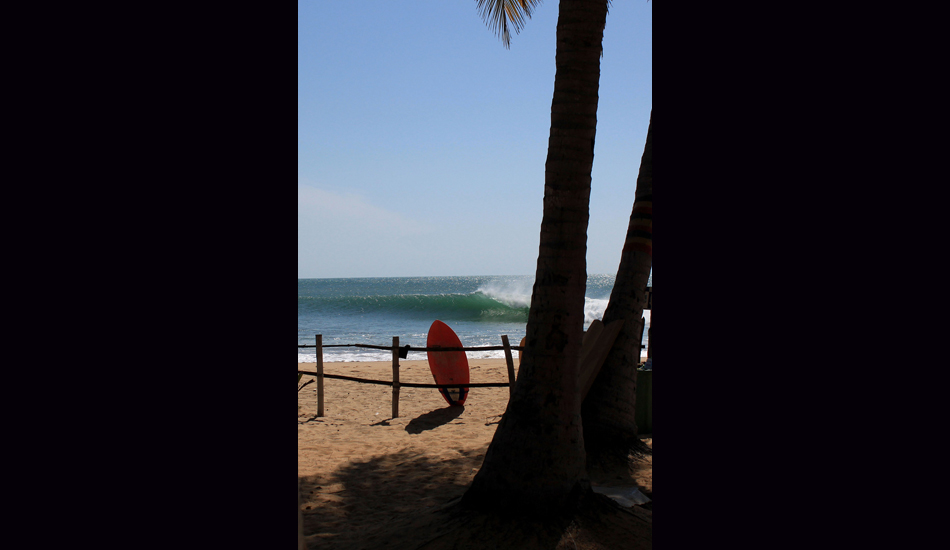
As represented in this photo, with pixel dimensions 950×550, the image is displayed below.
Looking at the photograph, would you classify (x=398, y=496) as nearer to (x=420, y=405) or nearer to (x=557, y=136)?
(x=557, y=136)

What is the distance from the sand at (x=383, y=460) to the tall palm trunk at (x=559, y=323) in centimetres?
73

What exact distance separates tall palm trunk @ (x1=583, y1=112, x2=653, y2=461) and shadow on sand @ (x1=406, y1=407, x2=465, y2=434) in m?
2.94

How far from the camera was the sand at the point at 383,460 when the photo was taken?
413 cm

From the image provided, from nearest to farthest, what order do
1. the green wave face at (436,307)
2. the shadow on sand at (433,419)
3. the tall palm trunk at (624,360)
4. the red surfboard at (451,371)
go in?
the tall palm trunk at (624,360) < the shadow on sand at (433,419) < the red surfboard at (451,371) < the green wave face at (436,307)

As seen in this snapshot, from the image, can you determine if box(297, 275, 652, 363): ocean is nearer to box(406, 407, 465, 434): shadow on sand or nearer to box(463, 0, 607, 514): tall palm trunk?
box(406, 407, 465, 434): shadow on sand

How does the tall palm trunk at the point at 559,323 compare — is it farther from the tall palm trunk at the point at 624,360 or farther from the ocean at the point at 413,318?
the ocean at the point at 413,318

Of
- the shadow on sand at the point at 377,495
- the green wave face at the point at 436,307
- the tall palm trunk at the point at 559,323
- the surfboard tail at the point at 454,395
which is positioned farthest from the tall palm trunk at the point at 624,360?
the green wave face at the point at 436,307

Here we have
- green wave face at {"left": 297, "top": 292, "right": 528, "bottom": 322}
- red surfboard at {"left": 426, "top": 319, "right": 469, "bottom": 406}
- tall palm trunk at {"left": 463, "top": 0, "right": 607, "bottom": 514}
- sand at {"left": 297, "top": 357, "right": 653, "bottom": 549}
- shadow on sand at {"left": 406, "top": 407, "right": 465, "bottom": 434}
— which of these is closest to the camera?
tall palm trunk at {"left": 463, "top": 0, "right": 607, "bottom": 514}

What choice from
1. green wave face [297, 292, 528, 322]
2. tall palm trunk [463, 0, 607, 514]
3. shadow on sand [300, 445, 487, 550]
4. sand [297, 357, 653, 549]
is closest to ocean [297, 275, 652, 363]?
green wave face [297, 292, 528, 322]

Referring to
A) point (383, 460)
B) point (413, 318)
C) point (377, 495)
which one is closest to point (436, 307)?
point (413, 318)

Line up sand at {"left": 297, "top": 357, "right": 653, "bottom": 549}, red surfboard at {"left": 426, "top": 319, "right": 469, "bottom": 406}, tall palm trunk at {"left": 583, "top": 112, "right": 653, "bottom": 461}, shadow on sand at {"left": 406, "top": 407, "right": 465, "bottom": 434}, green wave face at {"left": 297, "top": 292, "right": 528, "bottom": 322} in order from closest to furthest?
sand at {"left": 297, "top": 357, "right": 653, "bottom": 549} < tall palm trunk at {"left": 583, "top": 112, "right": 653, "bottom": 461} < shadow on sand at {"left": 406, "top": 407, "right": 465, "bottom": 434} < red surfboard at {"left": 426, "top": 319, "right": 469, "bottom": 406} < green wave face at {"left": 297, "top": 292, "right": 528, "bottom": 322}

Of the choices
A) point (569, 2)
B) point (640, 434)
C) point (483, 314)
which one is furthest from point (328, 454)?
point (483, 314)

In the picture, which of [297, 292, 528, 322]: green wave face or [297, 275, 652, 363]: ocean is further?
[297, 292, 528, 322]: green wave face

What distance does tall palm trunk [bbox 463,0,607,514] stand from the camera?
11.2 feet
